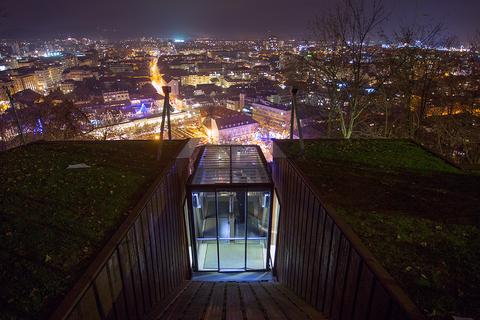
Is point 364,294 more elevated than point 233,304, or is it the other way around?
point 364,294

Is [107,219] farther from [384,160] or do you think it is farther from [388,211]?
[384,160]

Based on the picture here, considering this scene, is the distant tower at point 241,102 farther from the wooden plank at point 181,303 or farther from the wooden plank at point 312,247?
the wooden plank at point 312,247

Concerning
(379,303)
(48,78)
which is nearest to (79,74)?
(48,78)

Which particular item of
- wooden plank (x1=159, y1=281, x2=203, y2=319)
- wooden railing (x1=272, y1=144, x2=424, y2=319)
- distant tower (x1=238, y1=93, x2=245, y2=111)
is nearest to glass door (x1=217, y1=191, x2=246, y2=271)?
wooden railing (x1=272, y1=144, x2=424, y2=319)

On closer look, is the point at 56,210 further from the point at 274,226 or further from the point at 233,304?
the point at 274,226

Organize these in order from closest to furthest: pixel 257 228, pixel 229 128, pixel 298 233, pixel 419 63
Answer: pixel 298 233 → pixel 257 228 → pixel 419 63 → pixel 229 128

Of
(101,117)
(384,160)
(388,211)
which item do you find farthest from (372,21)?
A: (101,117)
